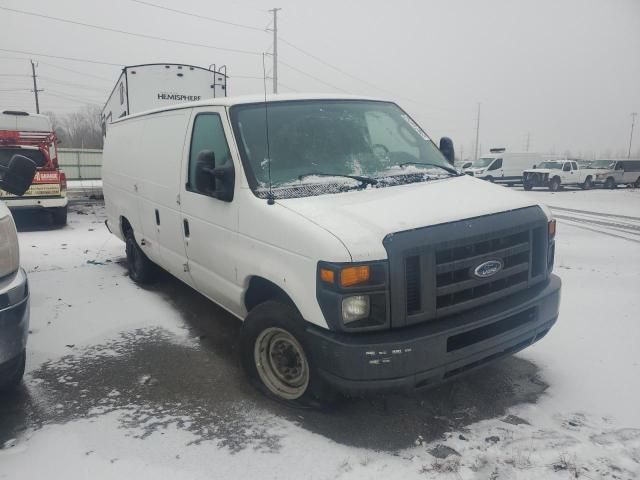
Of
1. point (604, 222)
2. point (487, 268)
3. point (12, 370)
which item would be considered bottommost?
point (604, 222)

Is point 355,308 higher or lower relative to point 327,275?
lower

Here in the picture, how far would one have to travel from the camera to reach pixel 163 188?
478cm

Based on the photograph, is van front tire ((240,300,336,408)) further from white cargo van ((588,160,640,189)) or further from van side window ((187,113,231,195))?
white cargo van ((588,160,640,189))

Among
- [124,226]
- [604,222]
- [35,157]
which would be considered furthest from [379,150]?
[604,222]

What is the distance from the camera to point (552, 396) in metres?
3.48

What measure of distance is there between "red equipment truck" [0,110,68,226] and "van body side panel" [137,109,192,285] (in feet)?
20.7

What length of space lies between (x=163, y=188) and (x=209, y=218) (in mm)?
1134

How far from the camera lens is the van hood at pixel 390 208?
9.11ft

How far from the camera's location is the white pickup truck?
26078mm

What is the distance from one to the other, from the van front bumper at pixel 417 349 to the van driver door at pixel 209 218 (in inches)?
44.8

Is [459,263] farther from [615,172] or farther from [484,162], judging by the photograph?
[615,172]

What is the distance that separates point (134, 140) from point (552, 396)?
5154 millimetres

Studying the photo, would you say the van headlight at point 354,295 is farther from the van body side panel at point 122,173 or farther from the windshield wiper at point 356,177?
the van body side panel at point 122,173

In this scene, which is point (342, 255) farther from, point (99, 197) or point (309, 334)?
point (99, 197)
